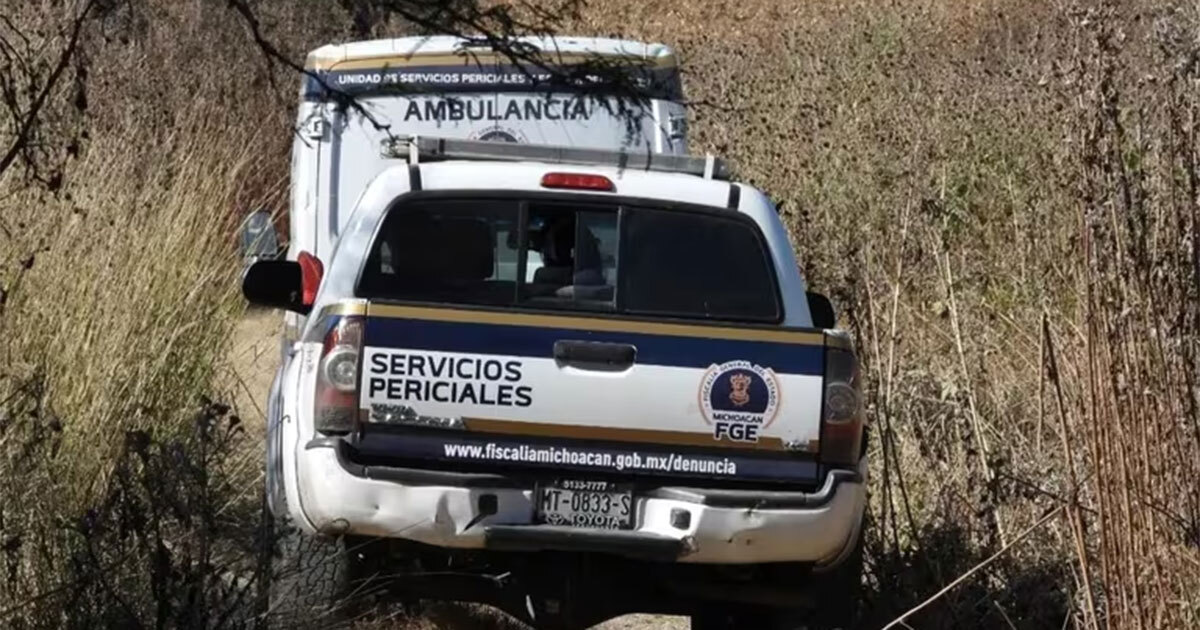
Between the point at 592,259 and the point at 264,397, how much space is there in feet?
16.6

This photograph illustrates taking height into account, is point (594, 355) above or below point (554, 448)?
above

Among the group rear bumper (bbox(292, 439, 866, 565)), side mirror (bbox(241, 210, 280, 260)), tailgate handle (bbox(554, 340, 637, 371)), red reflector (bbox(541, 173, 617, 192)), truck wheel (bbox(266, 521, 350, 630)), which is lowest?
truck wheel (bbox(266, 521, 350, 630))

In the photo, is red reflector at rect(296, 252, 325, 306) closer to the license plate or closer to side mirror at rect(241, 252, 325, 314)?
side mirror at rect(241, 252, 325, 314)

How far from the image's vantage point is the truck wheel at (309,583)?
18.7ft

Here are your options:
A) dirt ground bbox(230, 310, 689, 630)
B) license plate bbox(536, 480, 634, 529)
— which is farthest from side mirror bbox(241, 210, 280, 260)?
license plate bbox(536, 480, 634, 529)

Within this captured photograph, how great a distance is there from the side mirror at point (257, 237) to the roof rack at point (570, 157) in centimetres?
175

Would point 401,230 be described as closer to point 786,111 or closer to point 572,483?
point 572,483

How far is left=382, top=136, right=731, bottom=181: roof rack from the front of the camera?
7.36m

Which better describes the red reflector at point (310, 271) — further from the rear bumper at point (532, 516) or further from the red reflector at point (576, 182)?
the rear bumper at point (532, 516)

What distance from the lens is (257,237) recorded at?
372 inches

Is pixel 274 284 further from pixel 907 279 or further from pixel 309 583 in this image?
pixel 907 279

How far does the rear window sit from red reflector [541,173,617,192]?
62 millimetres

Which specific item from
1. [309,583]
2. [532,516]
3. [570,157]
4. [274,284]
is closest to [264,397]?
[274,284]

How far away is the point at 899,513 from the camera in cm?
820
